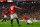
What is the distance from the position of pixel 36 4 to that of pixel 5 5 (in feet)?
17.2

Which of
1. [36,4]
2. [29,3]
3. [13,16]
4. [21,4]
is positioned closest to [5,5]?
[21,4]

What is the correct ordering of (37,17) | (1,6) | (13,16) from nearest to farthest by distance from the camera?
(13,16) < (37,17) < (1,6)

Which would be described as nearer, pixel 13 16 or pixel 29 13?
pixel 13 16

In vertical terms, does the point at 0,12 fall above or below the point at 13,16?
below

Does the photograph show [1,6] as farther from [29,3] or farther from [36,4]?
[36,4]

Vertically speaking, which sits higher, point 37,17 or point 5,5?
point 5,5

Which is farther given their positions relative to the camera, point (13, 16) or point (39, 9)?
point (39, 9)


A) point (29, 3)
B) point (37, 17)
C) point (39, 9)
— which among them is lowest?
point (37, 17)

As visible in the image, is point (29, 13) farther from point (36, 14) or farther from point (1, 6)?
point (1, 6)

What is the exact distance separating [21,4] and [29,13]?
2020 mm

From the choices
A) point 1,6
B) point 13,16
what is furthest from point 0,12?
point 13,16

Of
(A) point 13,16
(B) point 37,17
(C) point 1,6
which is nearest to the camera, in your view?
(A) point 13,16

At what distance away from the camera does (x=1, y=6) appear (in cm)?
1677

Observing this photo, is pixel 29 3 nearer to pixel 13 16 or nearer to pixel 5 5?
pixel 5 5
